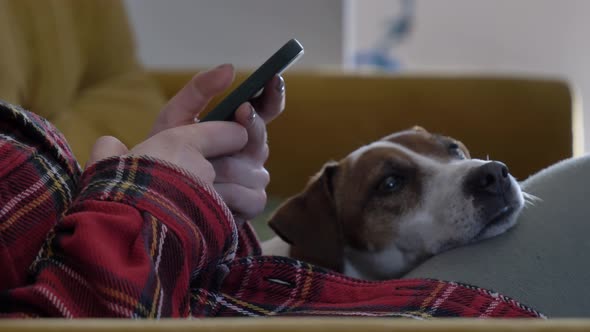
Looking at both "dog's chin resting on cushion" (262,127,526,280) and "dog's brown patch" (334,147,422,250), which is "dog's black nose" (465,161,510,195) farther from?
"dog's brown patch" (334,147,422,250)

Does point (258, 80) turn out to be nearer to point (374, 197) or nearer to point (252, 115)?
point (252, 115)

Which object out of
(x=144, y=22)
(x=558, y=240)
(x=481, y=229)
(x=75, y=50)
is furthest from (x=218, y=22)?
(x=558, y=240)

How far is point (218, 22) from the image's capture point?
2.79 m

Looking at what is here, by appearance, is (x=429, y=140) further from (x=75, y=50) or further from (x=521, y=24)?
(x=521, y=24)

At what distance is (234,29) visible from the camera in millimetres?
2789

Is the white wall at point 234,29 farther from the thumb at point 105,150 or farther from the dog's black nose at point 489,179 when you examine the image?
the thumb at point 105,150

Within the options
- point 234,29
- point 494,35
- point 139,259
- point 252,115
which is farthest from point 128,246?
point 494,35

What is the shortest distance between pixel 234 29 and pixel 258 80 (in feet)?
6.80

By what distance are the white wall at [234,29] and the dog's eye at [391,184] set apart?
1586 mm

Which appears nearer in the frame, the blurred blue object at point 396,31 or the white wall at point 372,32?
the white wall at point 372,32

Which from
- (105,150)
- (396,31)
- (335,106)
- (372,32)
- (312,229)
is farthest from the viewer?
(372,32)

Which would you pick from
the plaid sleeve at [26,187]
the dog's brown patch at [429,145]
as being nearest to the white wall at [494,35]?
the dog's brown patch at [429,145]

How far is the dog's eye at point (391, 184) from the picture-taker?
1.20 metres

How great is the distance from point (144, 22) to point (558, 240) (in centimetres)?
229
